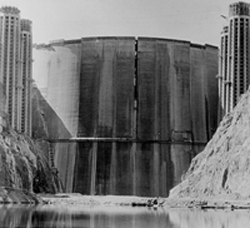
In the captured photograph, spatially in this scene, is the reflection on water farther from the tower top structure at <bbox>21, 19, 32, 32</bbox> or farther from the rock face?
the tower top structure at <bbox>21, 19, 32, 32</bbox>

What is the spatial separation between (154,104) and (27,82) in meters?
12.6

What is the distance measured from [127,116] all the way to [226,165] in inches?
718

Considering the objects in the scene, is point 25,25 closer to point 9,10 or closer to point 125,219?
point 9,10

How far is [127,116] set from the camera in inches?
3556

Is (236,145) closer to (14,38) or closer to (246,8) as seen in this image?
(246,8)

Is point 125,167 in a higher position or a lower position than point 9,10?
lower

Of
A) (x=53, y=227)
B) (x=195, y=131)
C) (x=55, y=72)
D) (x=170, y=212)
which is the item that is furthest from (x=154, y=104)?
(x=53, y=227)

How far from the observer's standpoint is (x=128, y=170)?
3521 inches

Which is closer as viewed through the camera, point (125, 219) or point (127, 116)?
point (125, 219)

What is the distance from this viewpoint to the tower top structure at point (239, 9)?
292 ft

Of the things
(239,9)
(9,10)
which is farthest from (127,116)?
(9,10)

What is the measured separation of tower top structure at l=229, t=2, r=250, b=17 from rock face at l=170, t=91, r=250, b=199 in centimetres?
1143

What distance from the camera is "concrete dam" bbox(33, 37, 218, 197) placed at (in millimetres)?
89500

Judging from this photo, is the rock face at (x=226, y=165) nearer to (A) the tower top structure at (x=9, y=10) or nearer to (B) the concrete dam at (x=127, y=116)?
(B) the concrete dam at (x=127, y=116)
